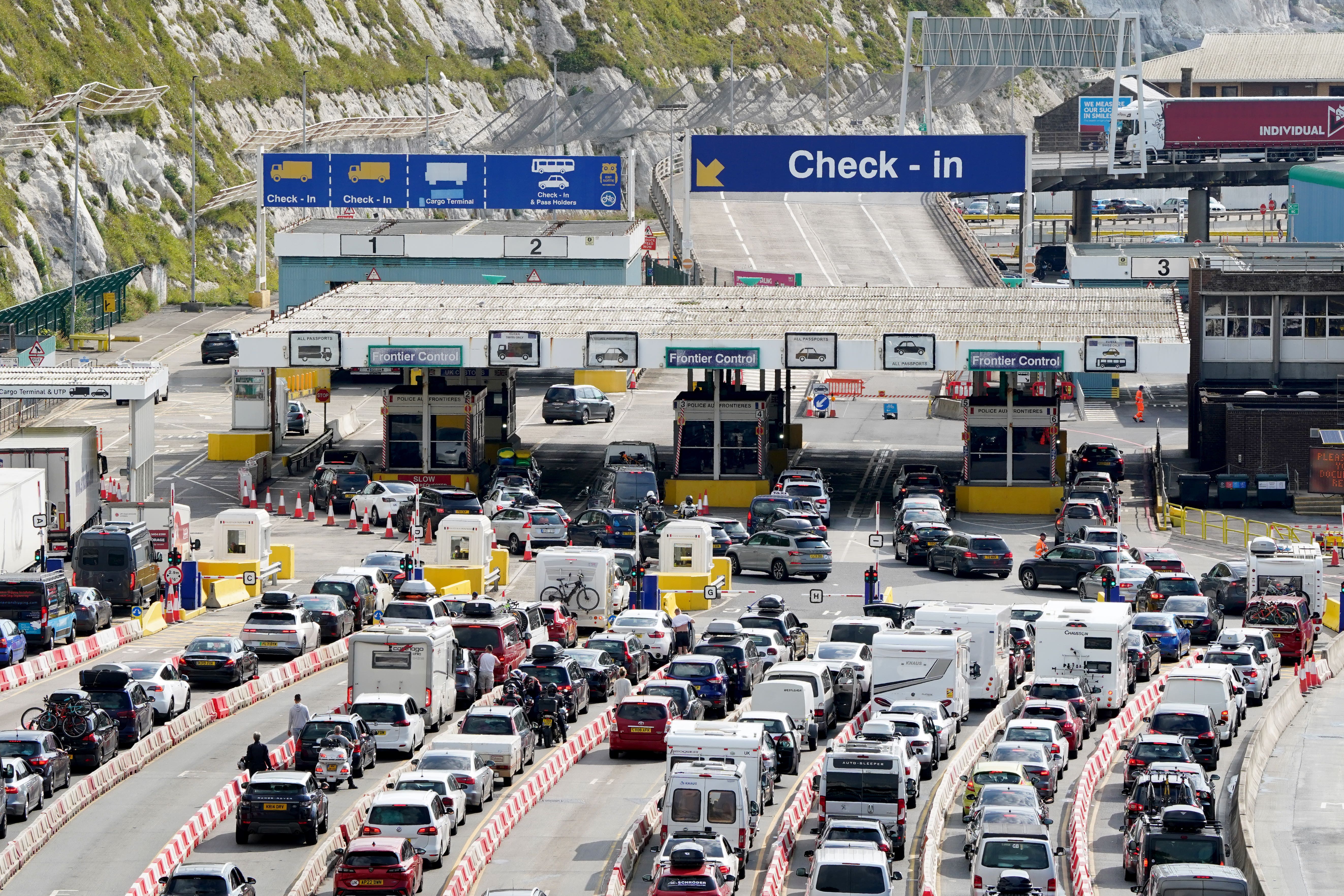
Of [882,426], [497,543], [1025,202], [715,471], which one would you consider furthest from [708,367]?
[1025,202]

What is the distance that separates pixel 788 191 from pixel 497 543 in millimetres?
33181

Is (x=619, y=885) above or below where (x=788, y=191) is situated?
below

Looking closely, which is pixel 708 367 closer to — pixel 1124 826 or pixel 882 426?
pixel 882 426

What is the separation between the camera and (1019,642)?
51.8 metres

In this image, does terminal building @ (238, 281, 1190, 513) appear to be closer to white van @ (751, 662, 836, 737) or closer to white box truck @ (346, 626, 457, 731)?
white van @ (751, 662, 836, 737)

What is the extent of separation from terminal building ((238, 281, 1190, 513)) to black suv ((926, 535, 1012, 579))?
425 inches

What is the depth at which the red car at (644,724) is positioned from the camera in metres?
43.1

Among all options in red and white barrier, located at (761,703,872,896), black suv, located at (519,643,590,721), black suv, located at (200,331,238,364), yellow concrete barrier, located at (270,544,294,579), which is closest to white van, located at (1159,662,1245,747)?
red and white barrier, located at (761,703,872,896)

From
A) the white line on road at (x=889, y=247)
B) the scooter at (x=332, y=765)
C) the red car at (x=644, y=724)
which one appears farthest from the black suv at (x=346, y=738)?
the white line on road at (x=889, y=247)

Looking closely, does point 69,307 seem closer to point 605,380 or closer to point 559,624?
point 605,380

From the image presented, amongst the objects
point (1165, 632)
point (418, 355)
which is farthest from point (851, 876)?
point (418, 355)

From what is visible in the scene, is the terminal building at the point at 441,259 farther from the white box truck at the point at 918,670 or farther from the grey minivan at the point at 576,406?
the white box truck at the point at 918,670

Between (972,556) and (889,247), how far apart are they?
77.2 m

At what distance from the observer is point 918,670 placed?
45.3m
